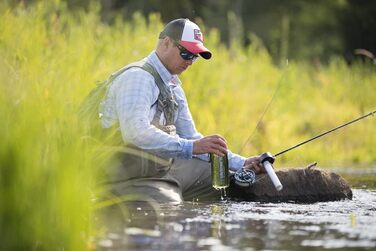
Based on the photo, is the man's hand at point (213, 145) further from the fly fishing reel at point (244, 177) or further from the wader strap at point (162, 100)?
the fly fishing reel at point (244, 177)

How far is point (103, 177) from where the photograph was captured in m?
6.69

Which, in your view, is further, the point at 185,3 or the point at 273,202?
the point at 185,3

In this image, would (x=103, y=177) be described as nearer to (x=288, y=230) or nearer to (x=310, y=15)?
(x=288, y=230)

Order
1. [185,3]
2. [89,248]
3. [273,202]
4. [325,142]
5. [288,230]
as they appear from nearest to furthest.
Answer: [89,248], [288,230], [273,202], [325,142], [185,3]

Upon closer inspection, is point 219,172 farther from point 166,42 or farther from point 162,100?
point 166,42

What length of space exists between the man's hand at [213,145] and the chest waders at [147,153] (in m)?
0.35

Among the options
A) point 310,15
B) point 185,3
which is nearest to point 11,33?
point 185,3

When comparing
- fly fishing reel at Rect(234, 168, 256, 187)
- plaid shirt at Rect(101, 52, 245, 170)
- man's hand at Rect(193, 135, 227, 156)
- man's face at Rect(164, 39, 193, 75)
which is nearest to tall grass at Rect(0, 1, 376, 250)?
plaid shirt at Rect(101, 52, 245, 170)

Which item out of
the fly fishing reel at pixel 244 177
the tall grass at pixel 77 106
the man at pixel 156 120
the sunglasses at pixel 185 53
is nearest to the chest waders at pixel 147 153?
the man at pixel 156 120

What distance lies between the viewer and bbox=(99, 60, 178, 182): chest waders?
7059mm

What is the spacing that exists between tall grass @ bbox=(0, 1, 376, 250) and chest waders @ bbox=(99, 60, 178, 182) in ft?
1.49

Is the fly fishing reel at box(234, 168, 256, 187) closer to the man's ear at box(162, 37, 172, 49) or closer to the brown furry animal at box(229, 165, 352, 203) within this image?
the brown furry animal at box(229, 165, 352, 203)

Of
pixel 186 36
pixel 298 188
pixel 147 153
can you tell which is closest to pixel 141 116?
pixel 147 153

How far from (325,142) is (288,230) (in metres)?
7.40
